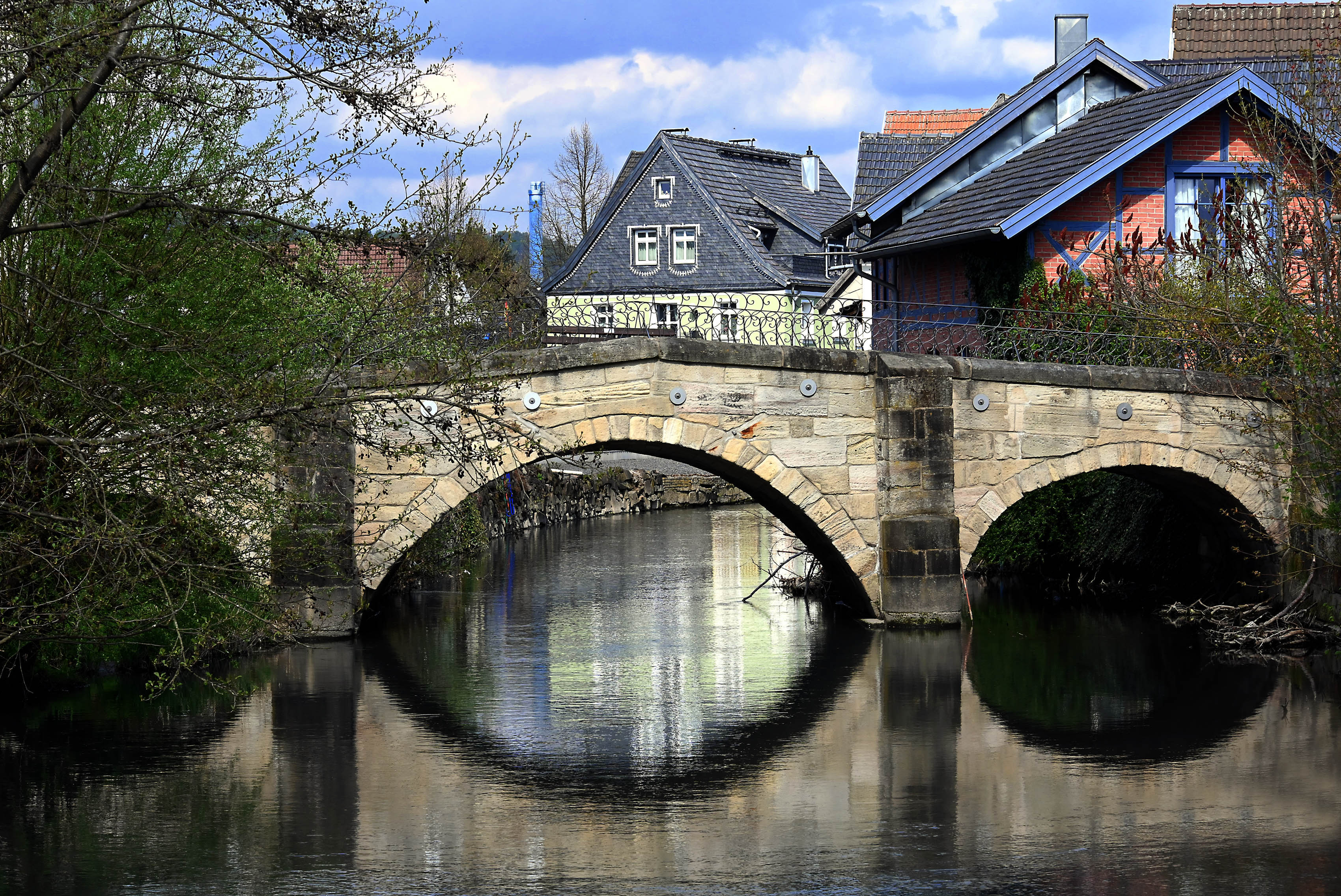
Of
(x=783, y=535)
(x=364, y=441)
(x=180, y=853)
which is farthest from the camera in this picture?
(x=783, y=535)

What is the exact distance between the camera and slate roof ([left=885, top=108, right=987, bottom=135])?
30.2 meters

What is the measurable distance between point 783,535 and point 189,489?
1671cm

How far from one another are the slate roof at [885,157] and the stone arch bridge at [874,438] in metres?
13.6

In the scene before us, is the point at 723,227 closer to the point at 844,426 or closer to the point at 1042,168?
the point at 1042,168

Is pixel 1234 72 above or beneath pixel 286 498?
above

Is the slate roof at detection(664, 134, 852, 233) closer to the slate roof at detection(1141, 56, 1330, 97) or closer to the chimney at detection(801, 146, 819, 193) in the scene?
the chimney at detection(801, 146, 819, 193)

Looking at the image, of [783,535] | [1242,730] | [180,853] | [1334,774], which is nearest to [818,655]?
[1242,730]

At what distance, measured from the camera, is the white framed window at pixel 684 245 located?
3675 cm

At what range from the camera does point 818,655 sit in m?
12.9

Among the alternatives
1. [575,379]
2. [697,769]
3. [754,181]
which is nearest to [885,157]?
[754,181]

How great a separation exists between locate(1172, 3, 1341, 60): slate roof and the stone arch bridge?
1417 cm

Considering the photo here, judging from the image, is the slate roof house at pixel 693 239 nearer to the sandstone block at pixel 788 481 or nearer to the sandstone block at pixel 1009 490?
the sandstone block at pixel 1009 490

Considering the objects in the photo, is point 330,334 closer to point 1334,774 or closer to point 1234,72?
point 1334,774

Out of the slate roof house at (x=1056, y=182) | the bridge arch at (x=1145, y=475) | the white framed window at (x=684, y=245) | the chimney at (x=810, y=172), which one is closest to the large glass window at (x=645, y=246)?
the white framed window at (x=684, y=245)
